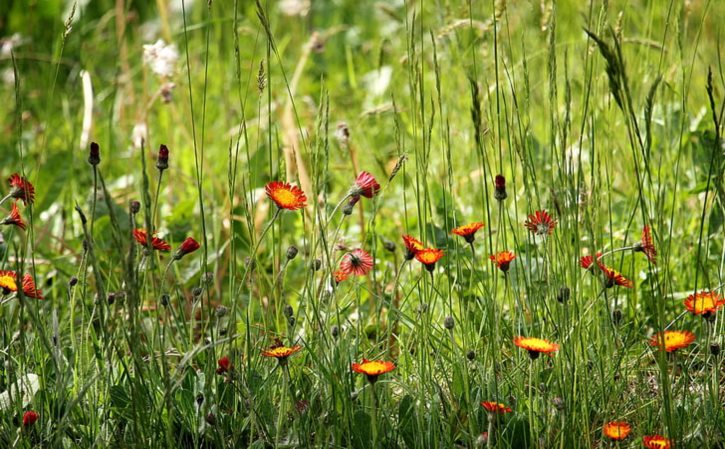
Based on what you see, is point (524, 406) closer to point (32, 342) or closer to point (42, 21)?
point (32, 342)

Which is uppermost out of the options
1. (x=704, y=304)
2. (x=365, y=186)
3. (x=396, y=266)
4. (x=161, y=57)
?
(x=161, y=57)

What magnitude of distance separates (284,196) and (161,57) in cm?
101

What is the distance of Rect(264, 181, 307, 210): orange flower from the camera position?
1228 millimetres

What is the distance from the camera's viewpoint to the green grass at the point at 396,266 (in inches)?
47.3

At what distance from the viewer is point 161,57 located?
7.03 feet

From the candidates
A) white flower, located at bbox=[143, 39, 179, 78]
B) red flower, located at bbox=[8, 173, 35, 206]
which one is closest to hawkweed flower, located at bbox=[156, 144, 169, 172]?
red flower, located at bbox=[8, 173, 35, 206]

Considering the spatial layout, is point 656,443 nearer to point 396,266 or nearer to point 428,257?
point 428,257

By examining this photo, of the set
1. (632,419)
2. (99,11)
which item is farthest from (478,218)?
(99,11)

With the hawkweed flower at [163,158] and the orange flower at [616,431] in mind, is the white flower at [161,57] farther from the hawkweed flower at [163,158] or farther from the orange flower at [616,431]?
the orange flower at [616,431]

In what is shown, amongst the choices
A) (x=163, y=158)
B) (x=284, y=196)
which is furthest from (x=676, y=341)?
(x=163, y=158)

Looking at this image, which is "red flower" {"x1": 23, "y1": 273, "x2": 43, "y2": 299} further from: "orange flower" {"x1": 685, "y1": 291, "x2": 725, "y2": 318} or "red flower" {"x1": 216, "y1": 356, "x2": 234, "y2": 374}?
"orange flower" {"x1": 685, "y1": 291, "x2": 725, "y2": 318}

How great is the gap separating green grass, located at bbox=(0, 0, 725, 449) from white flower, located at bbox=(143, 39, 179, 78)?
7 cm

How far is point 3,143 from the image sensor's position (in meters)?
2.92

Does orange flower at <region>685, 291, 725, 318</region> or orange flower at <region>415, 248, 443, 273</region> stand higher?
orange flower at <region>415, 248, 443, 273</region>
